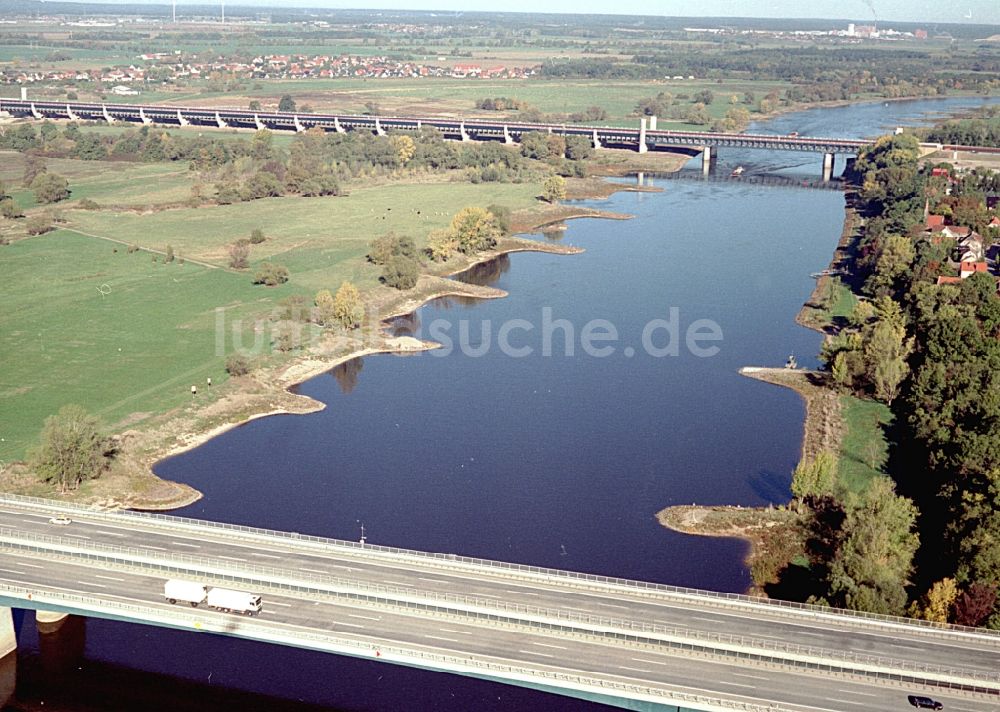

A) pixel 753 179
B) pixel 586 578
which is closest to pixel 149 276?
pixel 586 578

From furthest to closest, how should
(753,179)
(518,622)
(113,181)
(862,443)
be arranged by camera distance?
(753,179)
(113,181)
(862,443)
(518,622)

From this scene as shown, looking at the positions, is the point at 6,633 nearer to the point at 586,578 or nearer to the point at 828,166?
the point at 586,578

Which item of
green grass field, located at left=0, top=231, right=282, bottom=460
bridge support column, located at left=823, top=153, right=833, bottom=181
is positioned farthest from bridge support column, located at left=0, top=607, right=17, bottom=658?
bridge support column, located at left=823, top=153, right=833, bottom=181

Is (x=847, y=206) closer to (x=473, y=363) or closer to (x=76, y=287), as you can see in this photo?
(x=473, y=363)

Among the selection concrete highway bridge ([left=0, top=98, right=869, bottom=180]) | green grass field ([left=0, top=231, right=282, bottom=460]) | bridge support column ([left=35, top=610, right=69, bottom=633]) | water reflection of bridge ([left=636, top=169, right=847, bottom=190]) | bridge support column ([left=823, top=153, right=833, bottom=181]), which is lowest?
bridge support column ([left=35, top=610, right=69, bottom=633])

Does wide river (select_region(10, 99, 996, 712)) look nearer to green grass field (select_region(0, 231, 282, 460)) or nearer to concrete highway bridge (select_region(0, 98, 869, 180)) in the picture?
green grass field (select_region(0, 231, 282, 460))

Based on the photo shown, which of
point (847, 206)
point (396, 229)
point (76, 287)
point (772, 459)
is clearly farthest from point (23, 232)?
point (847, 206)
